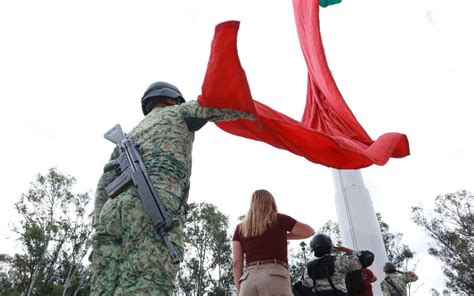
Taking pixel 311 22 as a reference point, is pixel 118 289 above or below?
below

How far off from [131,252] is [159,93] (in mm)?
1110

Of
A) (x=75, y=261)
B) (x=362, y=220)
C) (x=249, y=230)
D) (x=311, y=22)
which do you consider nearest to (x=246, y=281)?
(x=249, y=230)

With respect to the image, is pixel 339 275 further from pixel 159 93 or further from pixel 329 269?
pixel 159 93

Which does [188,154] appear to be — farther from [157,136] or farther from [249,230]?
[249,230]

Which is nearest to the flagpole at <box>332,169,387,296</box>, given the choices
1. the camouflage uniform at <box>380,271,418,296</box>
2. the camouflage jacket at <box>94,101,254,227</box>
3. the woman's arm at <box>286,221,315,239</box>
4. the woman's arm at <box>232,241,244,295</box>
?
the camouflage uniform at <box>380,271,418,296</box>

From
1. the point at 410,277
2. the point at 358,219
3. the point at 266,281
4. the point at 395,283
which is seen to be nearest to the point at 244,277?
the point at 266,281

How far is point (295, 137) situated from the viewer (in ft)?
10.4

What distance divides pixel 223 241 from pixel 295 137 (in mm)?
25025

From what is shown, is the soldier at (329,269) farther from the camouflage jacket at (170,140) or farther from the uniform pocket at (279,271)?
the camouflage jacket at (170,140)

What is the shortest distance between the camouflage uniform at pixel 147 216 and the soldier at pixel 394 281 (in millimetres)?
4846

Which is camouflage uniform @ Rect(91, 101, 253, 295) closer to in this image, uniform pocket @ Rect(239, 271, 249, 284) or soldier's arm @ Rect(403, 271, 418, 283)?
uniform pocket @ Rect(239, 271, 249, 284)

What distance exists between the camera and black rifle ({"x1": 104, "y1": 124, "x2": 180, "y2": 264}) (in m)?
1.55

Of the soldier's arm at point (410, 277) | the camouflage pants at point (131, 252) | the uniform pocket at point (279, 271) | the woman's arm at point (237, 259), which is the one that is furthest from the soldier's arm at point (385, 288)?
the camouflage pants at point (131, 252)

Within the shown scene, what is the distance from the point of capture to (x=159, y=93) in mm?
2350
